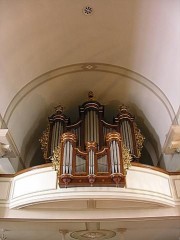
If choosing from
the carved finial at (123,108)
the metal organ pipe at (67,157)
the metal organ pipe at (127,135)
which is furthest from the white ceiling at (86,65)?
the metal organ pipe at (67,157)

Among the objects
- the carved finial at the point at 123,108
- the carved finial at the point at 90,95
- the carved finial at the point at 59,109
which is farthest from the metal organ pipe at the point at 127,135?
the carved finial at the point at 59,109

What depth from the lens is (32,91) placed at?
863 centimetres

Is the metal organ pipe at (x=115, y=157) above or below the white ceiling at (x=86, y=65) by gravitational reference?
below

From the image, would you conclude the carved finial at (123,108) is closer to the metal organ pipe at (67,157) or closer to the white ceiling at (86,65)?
the white ceiling at (86,65)

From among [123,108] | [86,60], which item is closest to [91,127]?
[123,108]

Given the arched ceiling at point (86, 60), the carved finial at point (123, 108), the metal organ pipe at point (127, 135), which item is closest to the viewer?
the arched ceiling at point (86, 60)

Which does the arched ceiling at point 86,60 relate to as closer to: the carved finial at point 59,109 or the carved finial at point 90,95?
the carved finial at point 90,95

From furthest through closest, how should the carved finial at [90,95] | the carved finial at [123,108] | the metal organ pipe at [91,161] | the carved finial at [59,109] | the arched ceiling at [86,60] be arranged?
the carved finial at [90,95], the carved finial at [59,109], the carved finial at [123,108], the arched ceiling at [86,60], the metal organ pipe at [91,161]

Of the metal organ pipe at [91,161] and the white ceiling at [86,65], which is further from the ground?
the white ceiling at [86,65]

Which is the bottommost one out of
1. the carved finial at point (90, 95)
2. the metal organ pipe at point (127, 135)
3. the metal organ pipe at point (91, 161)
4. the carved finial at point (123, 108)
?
the metal organ pipe at point (91, 161)

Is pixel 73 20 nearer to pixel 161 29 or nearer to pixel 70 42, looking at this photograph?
pixel 70 42

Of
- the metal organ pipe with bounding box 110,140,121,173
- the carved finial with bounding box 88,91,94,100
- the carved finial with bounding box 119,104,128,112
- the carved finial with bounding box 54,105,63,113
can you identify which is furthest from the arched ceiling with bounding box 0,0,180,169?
the metal organ pipe with bounding box 110,140,121,173

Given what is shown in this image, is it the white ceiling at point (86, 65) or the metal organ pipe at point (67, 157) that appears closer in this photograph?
the metal organ pipe at point (67, 157)

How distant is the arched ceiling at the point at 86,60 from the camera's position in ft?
22.1
